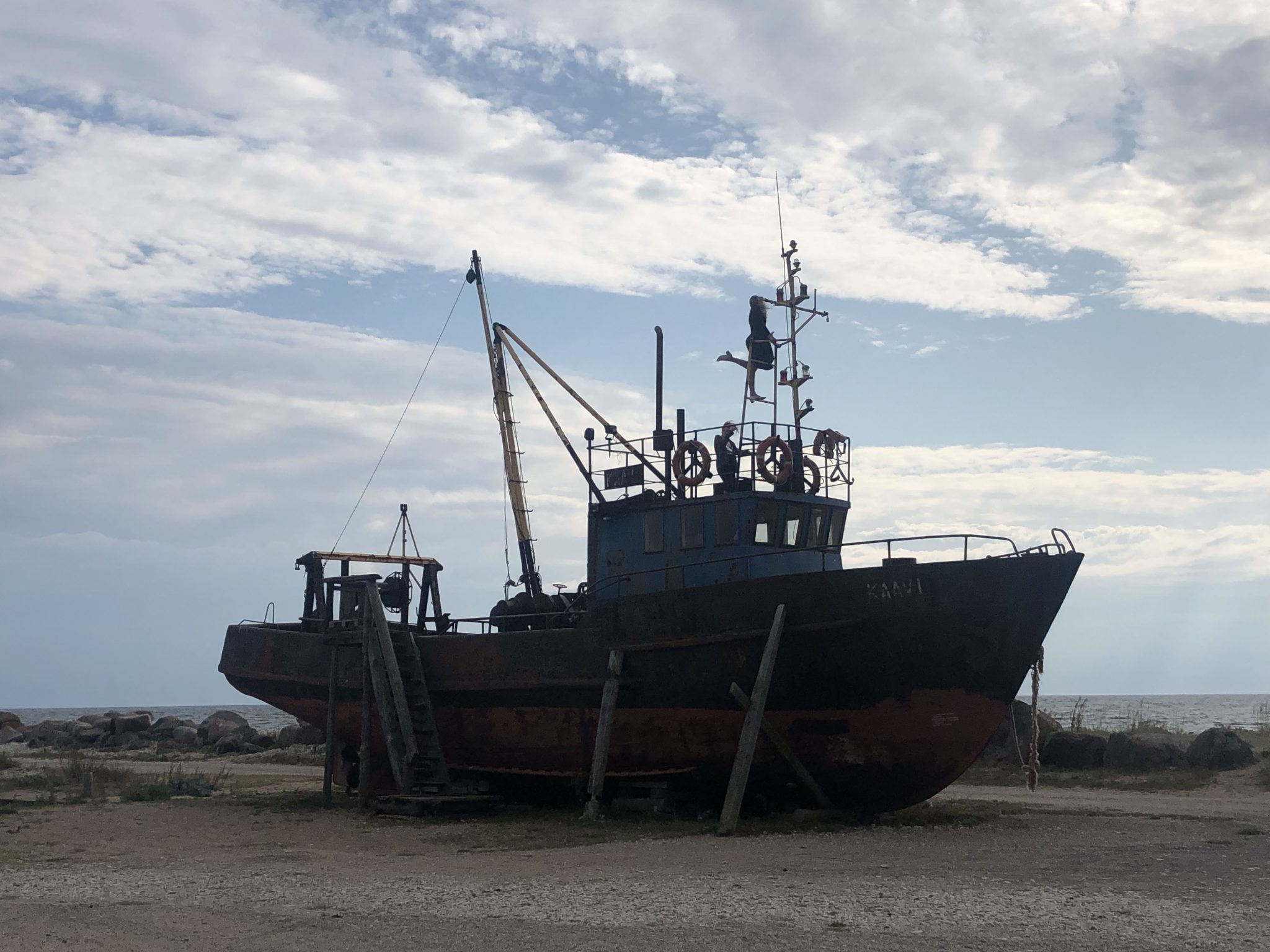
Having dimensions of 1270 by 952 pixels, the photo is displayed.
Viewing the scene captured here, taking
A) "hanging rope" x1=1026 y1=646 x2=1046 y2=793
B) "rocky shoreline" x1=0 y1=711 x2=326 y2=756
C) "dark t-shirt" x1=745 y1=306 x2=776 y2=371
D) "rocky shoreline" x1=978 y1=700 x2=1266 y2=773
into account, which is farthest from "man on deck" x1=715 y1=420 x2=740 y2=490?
"rocky shoreline" x1=0 y1=711 x2=326 y2=756

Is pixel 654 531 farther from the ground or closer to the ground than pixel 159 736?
farther from the ground

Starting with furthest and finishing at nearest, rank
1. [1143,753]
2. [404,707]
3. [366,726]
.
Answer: [1143,753] → [366,726] → [404,707]

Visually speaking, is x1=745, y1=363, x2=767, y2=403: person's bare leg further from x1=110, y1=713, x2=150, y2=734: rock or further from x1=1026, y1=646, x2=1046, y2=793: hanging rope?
x1=110, y1=713, x2=150, y2=734: rock

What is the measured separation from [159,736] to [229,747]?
20.2 feet

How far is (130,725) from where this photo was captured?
4247 centimetres

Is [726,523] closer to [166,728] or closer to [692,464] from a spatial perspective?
[692,464]

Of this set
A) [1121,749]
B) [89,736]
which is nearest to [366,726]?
[1121,749]

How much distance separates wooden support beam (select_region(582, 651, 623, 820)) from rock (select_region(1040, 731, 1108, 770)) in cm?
1125

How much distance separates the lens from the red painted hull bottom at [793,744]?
1462 centimetres

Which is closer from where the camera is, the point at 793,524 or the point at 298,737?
the point at 793,524

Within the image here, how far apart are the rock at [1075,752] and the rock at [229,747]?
2485 cm

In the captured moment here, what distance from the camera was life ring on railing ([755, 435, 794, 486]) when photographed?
57.5 feet

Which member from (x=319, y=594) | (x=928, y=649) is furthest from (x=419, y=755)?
(x=928, y=649)

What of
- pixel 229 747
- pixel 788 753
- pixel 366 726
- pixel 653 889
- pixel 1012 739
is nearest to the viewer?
pixel 653 889
